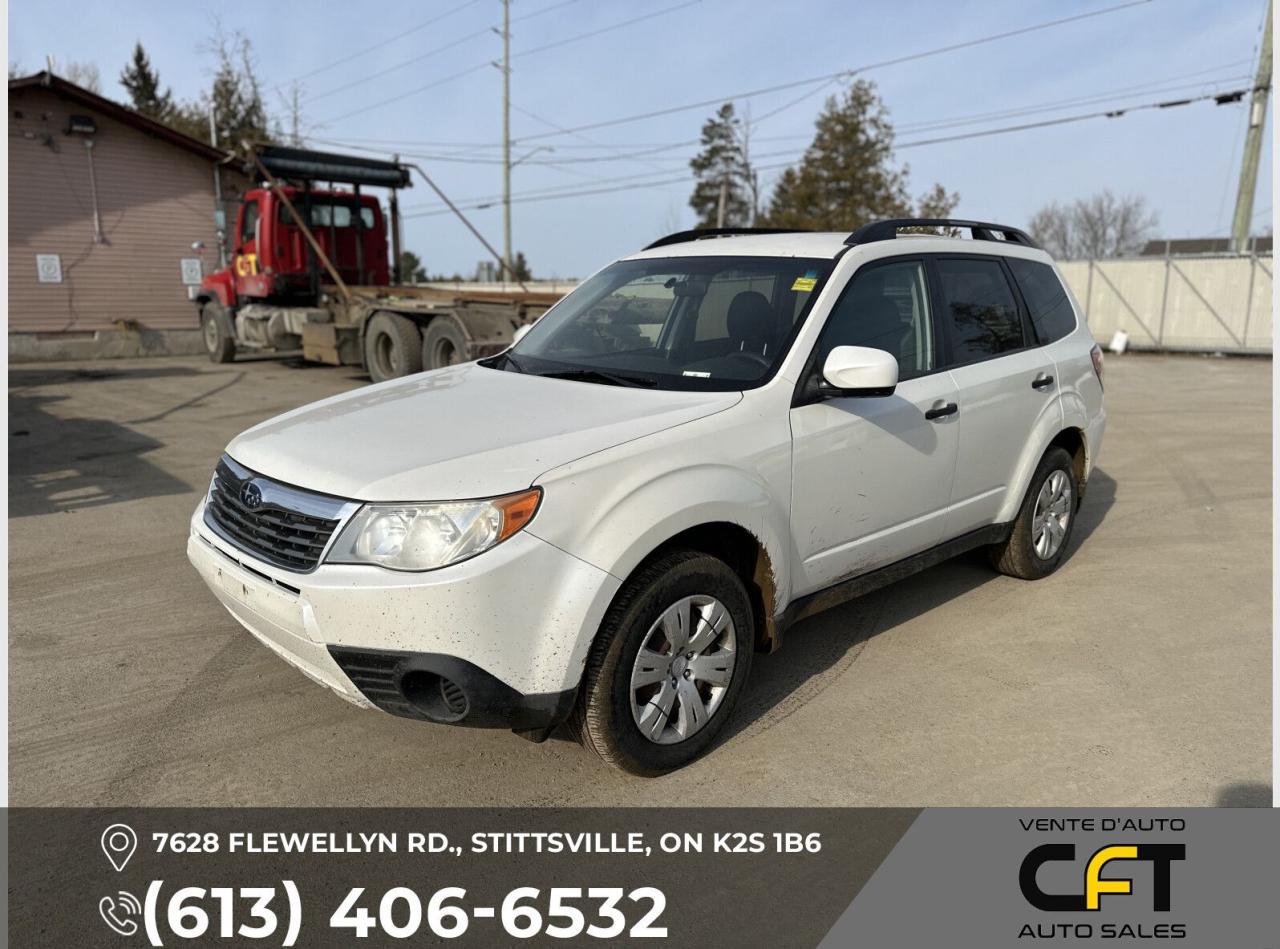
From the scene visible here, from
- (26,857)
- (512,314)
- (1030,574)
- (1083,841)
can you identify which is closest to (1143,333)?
(512,314)

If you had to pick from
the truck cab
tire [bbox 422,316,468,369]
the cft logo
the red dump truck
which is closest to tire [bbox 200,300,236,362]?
the red dump truck

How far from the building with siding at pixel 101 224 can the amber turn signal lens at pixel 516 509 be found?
17.0m

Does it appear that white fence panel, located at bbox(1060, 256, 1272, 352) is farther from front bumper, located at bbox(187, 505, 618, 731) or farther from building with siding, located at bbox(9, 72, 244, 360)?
front bumper, located at bbox(187, 505, 618, 731)

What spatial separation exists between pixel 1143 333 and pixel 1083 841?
23431 millimetres

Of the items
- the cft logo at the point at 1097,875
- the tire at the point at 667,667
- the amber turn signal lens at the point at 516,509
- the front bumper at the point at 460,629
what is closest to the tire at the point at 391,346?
the tire at the point at 667,667

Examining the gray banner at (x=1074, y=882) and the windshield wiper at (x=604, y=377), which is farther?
the windshield wiper at (x=604, y=377)

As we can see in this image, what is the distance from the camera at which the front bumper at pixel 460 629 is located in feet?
9.04

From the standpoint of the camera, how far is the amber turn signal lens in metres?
2.80

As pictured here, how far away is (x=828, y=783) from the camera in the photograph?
131 inches

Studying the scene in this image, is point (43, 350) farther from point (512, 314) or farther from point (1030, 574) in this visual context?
point (1030, 574)

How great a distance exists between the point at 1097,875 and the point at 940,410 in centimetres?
202

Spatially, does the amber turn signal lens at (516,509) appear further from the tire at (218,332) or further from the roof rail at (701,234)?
the tire at (218,332)

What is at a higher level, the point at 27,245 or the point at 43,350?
the point at 27,245

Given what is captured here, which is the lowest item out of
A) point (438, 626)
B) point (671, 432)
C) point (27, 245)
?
point (438, 626)
